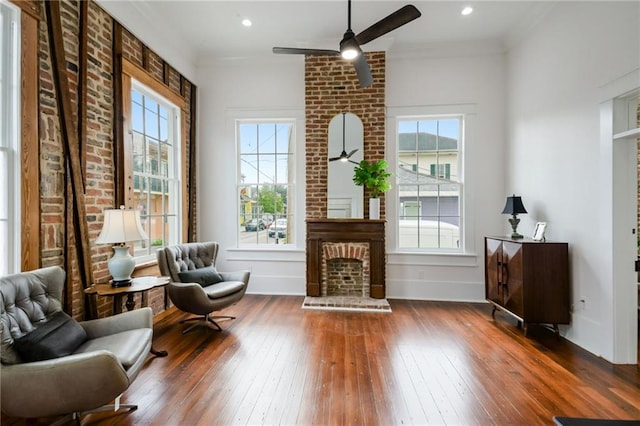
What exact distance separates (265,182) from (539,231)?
3805 mm

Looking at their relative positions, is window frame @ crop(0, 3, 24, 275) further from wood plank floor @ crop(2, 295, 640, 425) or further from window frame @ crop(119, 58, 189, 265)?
wood plank floor @ crop(2, 295, 640, 425)

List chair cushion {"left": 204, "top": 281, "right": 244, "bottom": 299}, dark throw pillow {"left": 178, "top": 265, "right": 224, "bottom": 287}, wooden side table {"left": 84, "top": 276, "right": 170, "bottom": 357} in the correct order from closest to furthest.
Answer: wooden side table {"left": 84, "top": 276, "right": 170, "bottom": 357}
chair cushion {"left": 204, "top": 281, "right": 244, "bottom": 299}
dark throw pillow {"left": 178, "top": 265, "right": 224, "bottom": 287}

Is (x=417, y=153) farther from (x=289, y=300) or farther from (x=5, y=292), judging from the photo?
(x=5, y=292)

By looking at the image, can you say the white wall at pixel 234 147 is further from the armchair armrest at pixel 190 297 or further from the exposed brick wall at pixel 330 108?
the armchair armrest at pixel 190 297

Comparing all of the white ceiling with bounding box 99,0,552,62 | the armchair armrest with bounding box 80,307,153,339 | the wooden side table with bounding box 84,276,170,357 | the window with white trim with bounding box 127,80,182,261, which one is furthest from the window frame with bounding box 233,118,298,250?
the armchair armrest with bounding box 80,307,153,339

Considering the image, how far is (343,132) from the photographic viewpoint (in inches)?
181

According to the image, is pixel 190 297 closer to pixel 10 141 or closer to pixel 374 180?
pixel 10 141

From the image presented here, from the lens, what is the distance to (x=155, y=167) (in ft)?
13.2

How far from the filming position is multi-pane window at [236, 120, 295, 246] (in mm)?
4934

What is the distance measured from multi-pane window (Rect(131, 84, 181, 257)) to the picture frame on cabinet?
4.67 meters

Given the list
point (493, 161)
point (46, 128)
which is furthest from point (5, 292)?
point (493, 161)

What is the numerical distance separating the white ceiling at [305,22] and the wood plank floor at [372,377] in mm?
3611

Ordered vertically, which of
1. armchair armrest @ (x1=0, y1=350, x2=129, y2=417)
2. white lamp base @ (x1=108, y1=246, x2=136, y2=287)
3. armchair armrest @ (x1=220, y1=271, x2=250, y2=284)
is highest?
white lamp base @ (x1=108, y1=246, x2=136, y2=287)

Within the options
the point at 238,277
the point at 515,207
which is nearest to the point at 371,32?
the point at 515,207
